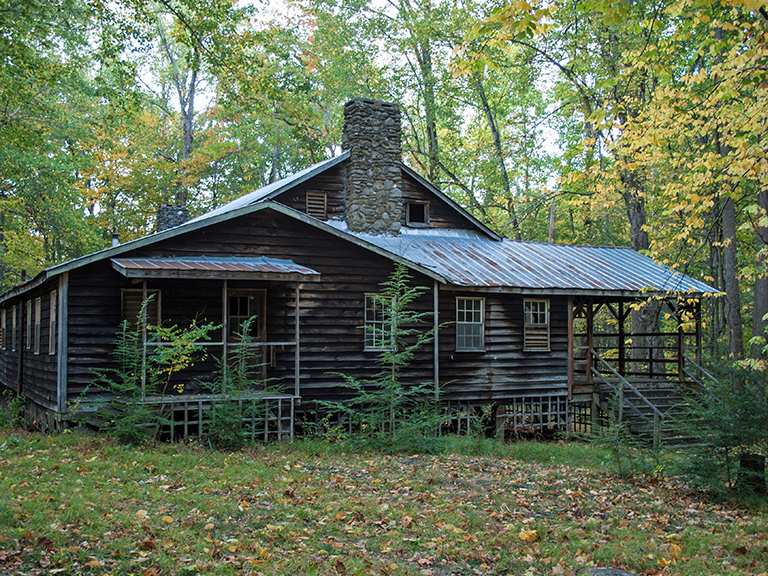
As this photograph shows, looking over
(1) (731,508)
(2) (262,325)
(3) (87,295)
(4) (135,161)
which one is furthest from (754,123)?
(4) (135,161)

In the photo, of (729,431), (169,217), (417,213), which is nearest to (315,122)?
(169,217)

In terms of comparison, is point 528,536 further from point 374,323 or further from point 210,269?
point 374,323

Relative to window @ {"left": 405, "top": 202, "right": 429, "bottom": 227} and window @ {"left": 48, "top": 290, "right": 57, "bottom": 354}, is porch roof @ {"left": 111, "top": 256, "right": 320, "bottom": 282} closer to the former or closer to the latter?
window @ {"left": 48, "top": 290, "right": 57, "bottom": 354}

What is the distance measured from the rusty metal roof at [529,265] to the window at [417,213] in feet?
1.61

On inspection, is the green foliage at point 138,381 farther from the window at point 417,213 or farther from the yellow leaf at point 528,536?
the window at point 417,213

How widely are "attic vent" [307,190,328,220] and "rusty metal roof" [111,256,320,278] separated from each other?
18.4 feet

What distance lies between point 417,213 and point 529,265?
4.26 m

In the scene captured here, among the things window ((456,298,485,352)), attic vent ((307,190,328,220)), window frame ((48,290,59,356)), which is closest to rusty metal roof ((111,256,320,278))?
window frame ((48,290,59,356))

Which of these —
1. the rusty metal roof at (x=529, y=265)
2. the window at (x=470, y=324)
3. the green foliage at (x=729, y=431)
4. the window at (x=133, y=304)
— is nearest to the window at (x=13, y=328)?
the window at (x=133, y=304)

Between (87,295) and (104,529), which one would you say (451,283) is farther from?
(104,529)

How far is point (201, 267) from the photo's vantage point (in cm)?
1277

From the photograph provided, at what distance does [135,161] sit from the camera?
3525cm

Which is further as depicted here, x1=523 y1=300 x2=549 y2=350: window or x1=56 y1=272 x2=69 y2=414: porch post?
x1=523 y1=300 x2=549 y2=350: window

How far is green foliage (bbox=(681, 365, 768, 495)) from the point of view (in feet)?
29.9
